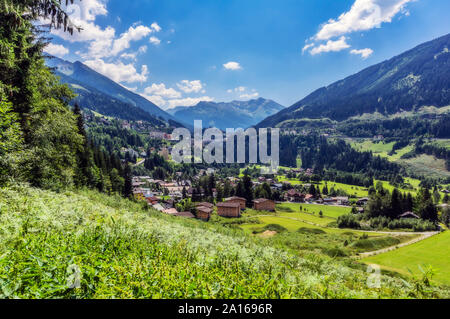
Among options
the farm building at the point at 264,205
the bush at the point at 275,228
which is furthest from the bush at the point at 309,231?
the farm building at the point at 264,205

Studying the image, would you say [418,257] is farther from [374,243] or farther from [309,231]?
[309,231]

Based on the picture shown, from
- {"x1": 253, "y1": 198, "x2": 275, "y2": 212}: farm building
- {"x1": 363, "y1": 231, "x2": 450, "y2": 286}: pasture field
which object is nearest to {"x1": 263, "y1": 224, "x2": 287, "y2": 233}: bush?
{"x1": 363, "y1": 231, "x2": 450, "y2": 286}: pasture field

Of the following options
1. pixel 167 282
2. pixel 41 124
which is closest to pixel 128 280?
pixel 167 282

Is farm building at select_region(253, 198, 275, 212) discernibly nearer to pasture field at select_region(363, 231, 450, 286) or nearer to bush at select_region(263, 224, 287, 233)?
bush at select_region(263, 224, 287, 233)

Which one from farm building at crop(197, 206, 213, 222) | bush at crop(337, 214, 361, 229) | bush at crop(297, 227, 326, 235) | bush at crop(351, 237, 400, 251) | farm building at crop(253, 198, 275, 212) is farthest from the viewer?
farm building at crop(253, 198, 275, 212)

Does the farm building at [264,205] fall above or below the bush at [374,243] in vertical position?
below

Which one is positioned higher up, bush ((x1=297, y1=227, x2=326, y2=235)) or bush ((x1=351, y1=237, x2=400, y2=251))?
bush ((x1=351, y1=237, x2=400, y2=251))

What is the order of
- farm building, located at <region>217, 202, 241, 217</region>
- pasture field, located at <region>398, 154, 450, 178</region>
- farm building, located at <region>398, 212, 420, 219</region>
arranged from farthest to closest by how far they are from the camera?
Answer: 1. pasture field, located at <region>398, 154, 450, 178</region>
2. farm building, located at <region>217, 202, 241, 217</region>
3. farm building, located at <region>398, 212, 420, 219</region>

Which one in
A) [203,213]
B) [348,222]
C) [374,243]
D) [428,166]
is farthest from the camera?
[428,166]

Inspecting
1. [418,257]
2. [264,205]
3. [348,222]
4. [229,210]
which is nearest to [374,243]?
[418,257]

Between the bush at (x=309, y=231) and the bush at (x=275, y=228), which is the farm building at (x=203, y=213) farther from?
the bush at (x=309, y=231)

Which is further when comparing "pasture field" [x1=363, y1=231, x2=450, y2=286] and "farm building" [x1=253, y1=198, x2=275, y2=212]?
"farm building" [x1=253, y1=198, x2=275, y2=212]

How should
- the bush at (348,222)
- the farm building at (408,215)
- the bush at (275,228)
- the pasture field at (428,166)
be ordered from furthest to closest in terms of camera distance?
the pasture field at (428,166) < the farm building at (408,215) < the bush at (348,222) < the bush at (275,228)
